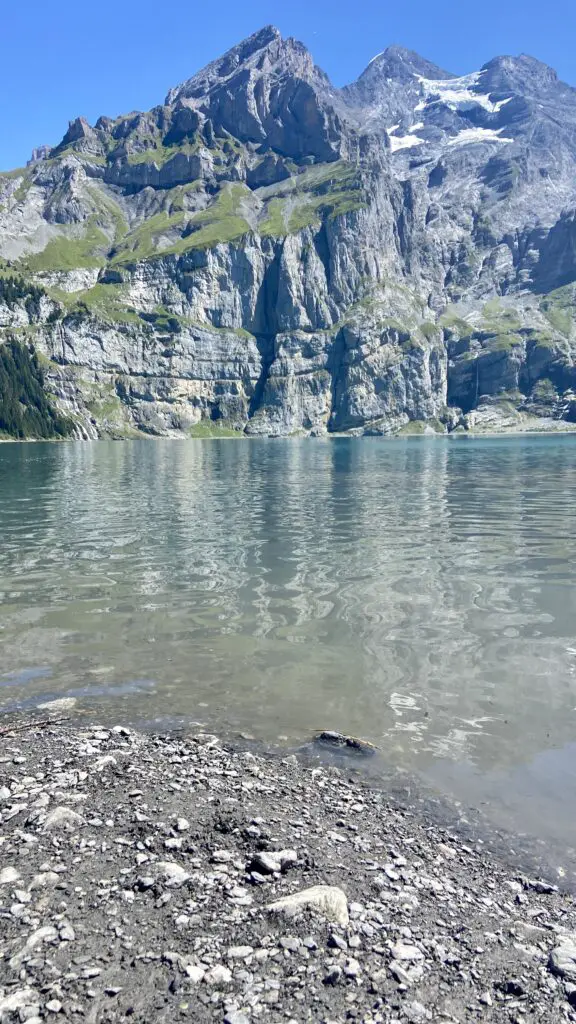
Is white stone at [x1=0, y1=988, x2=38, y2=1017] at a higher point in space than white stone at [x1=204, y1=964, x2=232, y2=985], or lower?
higher

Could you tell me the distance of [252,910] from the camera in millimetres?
8867

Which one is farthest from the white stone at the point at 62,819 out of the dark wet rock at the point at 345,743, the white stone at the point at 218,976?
the dark wet rock at the point at 345,743

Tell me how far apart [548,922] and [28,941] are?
Result: 24.7 feet

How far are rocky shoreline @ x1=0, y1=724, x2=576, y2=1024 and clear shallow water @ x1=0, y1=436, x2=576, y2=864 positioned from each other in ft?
10.0

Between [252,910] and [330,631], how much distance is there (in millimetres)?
16488

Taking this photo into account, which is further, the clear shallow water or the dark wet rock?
the clear shallow water

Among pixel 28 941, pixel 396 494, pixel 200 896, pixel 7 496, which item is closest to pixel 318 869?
pixel 200 896

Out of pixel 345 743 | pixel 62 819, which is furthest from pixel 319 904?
pixel 345 743

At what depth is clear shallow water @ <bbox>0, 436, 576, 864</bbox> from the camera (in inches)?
642

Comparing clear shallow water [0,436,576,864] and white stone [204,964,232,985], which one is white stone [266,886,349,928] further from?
clear shallow water [0,436,576,864]

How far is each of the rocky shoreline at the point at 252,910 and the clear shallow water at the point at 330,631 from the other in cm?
306

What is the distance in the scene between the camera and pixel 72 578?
3416 cm

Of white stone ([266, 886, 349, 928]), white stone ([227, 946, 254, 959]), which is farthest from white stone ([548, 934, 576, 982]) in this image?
white stone ([227, 946, 254, 959])

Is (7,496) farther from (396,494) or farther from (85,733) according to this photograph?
(85,733)
